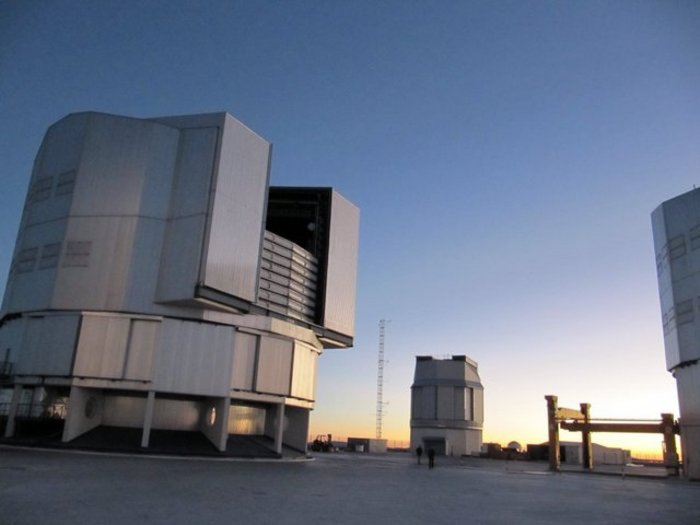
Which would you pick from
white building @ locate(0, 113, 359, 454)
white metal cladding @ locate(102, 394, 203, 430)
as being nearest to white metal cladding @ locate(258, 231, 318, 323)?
white building @ locate(0, 113, 359, 454)

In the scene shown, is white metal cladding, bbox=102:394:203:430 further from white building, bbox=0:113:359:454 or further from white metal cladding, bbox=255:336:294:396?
white metal cladding, bbox=255:336:294:396

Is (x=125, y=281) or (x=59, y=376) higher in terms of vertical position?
(x=125, y=281)

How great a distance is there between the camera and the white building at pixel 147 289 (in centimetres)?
4062

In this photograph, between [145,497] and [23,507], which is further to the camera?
[145,497]

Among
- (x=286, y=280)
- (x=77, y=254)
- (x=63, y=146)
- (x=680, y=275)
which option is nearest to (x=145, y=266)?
(x=77, y=254)

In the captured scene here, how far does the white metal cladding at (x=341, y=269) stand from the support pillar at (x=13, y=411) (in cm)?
2518

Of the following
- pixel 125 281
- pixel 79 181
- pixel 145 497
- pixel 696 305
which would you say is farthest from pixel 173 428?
pixel 696 305

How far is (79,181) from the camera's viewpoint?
143ft

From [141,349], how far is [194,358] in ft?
12.1

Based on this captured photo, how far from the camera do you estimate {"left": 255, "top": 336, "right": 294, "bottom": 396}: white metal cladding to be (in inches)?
1794

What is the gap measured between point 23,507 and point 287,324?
35.7 meters

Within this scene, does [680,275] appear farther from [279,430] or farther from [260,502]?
[260,502]

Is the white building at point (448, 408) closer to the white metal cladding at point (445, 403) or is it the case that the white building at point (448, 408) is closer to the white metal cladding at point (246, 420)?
the white metal cladding at point (445, 403)

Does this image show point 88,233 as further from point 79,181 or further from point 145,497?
point 145,497
